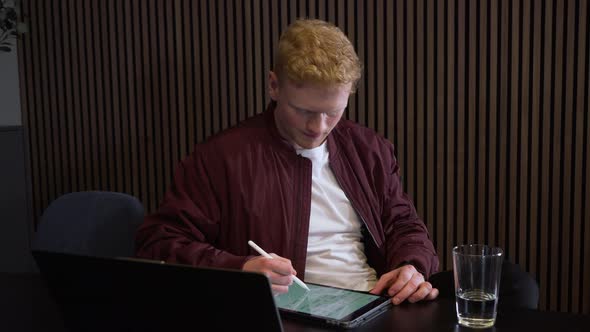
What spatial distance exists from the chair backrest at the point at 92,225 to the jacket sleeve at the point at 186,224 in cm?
45

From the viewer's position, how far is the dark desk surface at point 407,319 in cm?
139

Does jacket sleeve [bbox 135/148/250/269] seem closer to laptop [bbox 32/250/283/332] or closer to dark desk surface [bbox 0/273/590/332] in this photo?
dark desk surface [bbox 0/273/590/332]

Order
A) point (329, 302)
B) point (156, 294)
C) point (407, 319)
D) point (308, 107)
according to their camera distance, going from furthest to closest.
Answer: point (308, 107) → point (329, 302) → point (407, 319) → point (156, 294)

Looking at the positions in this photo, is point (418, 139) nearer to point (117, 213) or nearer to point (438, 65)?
point (438, 65)

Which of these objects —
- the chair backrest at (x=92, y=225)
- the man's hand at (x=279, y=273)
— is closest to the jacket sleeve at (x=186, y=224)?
the man's hand at (x=279, y=273)

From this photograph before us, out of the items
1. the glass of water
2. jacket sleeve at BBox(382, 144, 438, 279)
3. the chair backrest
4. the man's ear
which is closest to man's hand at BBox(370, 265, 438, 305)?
the glass of water

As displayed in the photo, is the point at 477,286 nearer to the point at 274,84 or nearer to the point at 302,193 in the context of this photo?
the point at 302,193

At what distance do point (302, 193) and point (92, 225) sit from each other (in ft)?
2.98

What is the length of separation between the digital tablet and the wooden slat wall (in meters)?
2.18

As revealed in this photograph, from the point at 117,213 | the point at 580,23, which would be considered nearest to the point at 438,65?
the point at 580,23

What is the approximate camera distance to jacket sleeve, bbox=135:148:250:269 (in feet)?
6.33

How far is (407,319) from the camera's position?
145cm

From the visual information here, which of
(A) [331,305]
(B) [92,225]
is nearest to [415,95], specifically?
(B) [92,225]

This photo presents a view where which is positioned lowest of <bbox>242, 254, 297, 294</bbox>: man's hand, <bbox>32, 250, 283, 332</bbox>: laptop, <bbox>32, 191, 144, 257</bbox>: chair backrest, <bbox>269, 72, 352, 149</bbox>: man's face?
<bbox>32, 191, 144, 257</bbox>: chair backrest
